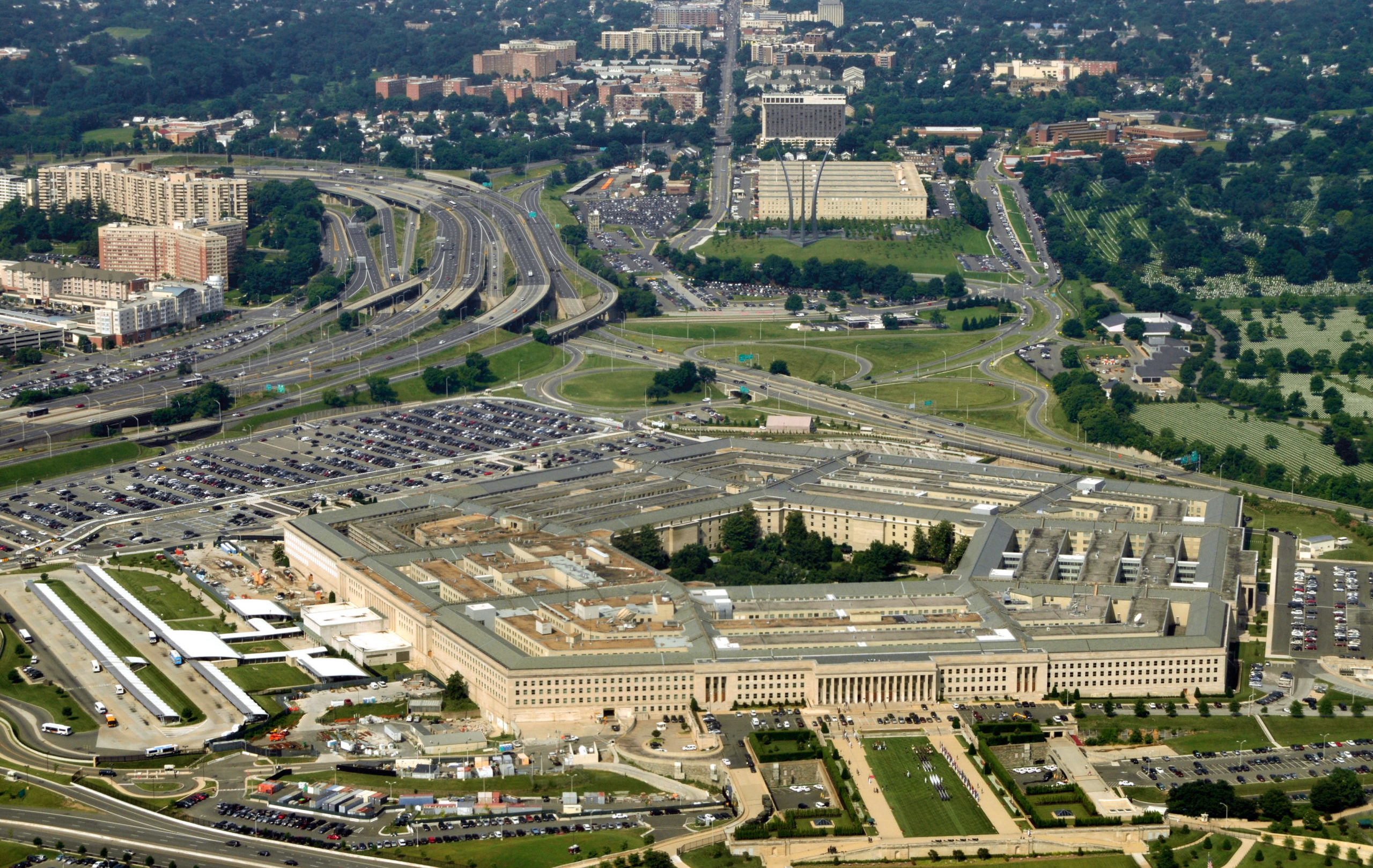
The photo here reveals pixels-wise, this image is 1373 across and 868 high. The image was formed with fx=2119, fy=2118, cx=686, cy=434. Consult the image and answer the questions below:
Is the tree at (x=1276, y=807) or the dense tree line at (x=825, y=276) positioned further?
Result: the dense tree line at (x=825, y=276)

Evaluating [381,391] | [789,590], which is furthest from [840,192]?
[789,590]

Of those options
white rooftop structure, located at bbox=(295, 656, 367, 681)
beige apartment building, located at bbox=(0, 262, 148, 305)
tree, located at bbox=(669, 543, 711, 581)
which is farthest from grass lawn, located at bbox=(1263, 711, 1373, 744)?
beige apartment building, located at bbox=(0, 262, 148, 305)

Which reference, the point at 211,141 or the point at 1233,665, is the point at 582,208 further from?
the point at 1233,665

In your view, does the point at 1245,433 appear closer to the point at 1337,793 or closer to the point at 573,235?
the point at 1337,793

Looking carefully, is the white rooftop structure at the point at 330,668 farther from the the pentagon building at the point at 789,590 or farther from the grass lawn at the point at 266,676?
the the pentagon building at the point at 789,590

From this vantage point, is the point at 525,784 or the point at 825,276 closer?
the point at 525,784

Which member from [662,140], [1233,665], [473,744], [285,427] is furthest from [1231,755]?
[662,140]

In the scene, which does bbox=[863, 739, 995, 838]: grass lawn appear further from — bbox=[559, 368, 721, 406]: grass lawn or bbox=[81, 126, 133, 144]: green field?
bbox=[81, 126, 133, 144]: green field

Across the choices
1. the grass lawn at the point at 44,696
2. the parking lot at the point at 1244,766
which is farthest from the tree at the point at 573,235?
the parking lot at the point at 1244,766
